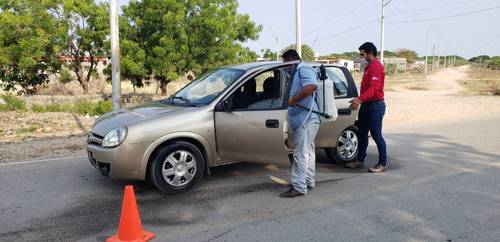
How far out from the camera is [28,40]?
20.7m

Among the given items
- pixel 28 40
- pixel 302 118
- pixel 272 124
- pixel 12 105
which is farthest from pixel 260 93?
pixel 28 40

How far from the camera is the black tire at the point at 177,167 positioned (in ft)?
17.6

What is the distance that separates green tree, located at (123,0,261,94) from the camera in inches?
789

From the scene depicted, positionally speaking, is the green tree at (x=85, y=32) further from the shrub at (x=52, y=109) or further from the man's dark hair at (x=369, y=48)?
the man's dark hair at (x=369, y=48)

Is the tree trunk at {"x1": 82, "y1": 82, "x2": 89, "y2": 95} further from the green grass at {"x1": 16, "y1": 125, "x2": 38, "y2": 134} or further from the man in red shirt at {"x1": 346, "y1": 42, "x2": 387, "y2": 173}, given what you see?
the man in red shirt at {"x1": 346, "y1": 42, "x2": 387, "y2": 173}

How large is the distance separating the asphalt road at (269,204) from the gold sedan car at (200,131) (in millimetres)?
348

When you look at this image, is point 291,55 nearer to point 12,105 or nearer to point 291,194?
point 291,194

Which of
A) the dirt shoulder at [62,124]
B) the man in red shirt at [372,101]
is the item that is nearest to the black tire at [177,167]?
the man in red shirt at [372,101]

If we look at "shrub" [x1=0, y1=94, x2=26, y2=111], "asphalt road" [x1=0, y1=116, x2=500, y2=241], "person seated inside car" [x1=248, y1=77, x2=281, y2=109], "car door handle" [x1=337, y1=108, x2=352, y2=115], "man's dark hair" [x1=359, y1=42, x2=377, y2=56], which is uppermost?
"man's dark hair" [x1=359, y1=42, x2=377, y2=56]

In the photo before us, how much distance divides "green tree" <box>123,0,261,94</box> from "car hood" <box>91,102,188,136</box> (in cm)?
1422

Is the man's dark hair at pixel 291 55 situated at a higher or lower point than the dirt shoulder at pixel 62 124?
higher

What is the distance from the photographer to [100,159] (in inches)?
209

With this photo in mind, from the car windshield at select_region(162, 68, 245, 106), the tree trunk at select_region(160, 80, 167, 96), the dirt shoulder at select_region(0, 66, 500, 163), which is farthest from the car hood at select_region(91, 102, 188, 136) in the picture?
the tree trunk at select_region(160, 80, 167, 96)

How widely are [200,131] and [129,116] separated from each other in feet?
3.03
